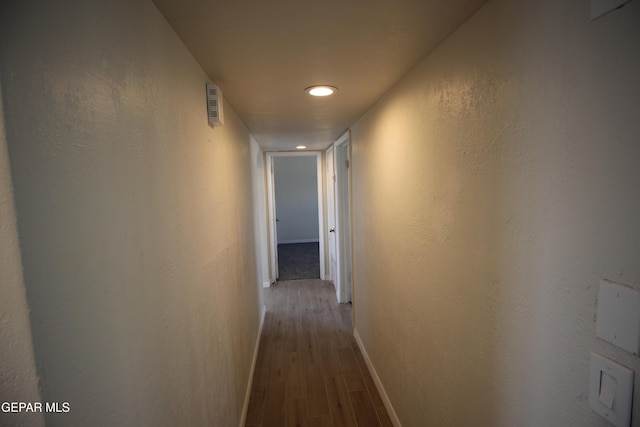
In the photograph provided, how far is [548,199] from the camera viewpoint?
77 centimetres

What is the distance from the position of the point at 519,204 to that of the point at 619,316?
1.13 ft

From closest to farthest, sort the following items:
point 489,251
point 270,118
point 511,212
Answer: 1. point 511,212
2. point 489,251
3. point 270,118

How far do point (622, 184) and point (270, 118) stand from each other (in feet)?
7.26

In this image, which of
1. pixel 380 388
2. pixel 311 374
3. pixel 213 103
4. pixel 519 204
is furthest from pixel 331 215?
pixel 519 204

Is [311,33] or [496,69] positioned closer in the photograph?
[496,69]

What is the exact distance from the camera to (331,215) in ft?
15.0

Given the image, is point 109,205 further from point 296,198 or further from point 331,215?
point 296,198

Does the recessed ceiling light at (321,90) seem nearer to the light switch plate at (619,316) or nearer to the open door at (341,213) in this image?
the light switch plate at (619,316)

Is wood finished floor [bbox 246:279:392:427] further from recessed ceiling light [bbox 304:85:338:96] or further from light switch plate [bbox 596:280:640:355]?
recessed ceiling light [bbox 304:85:338:96]

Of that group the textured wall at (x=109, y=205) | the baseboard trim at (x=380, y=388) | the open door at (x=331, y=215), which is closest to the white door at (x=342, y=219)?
the open door at (x=331, y=215)

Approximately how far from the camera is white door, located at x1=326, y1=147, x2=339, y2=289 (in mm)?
4277

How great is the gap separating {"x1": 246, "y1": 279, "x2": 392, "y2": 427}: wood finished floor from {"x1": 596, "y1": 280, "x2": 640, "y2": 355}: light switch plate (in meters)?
1.90

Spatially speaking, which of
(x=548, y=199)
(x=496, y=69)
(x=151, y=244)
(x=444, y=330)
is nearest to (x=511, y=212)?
(x=548, y=199)

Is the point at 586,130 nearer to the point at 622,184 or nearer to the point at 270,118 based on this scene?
the point at 622,184
